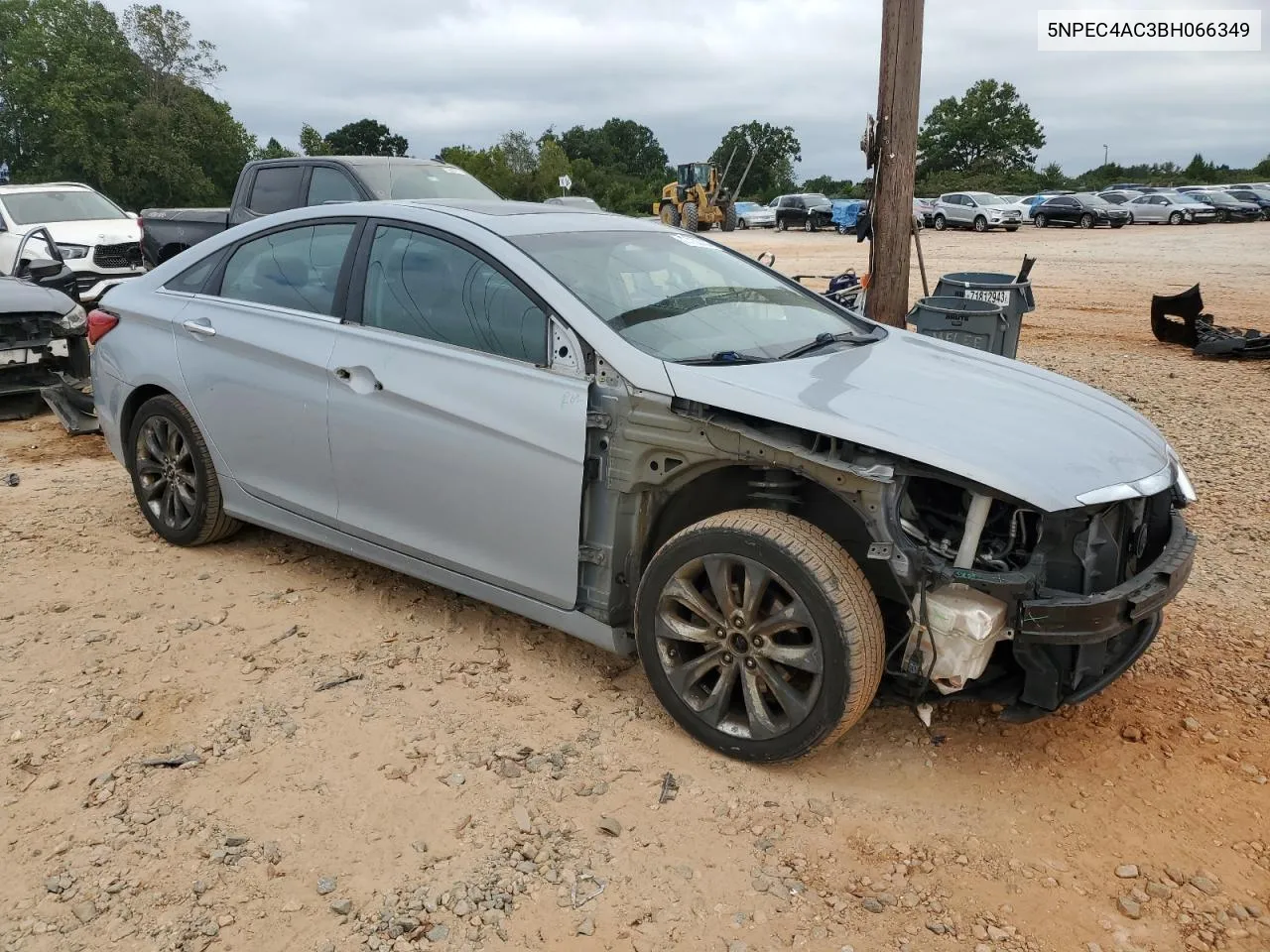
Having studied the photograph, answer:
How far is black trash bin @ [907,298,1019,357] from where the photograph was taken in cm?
686

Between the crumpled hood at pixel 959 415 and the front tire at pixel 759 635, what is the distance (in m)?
0.36

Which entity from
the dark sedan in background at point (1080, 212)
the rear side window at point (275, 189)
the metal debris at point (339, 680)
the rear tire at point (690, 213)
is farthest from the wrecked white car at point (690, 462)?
the dark sedan in background at point (1080, 212)

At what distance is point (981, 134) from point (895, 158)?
66.4 m

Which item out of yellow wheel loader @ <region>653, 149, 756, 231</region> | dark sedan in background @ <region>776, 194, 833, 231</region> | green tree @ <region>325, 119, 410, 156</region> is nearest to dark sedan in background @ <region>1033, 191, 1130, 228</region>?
dark sedan in background @ <region>776, 194, 833, 231</region>

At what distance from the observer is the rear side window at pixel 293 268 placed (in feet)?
13.1

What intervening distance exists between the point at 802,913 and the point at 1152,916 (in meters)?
0.87

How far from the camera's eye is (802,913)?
97.3 inches

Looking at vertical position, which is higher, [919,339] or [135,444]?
[919,339]

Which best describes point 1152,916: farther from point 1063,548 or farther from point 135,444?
point 135,444

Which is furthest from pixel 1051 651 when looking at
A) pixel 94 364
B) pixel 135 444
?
pixel 94 364

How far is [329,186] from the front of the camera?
891 centimetres

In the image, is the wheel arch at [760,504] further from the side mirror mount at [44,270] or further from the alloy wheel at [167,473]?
the side mirror mount at [44,270]

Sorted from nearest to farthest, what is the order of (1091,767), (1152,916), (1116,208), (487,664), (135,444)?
1. (1152,916)
2. (1091,767)
3. (487,664)
4. (135,444)
5. (1116,208)

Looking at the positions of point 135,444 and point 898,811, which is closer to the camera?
point 898,811
